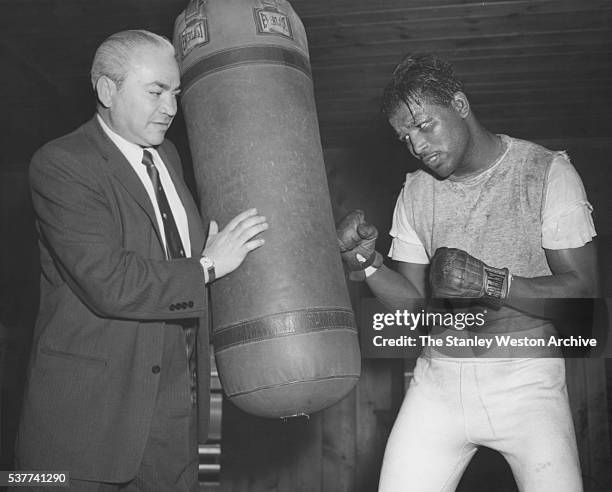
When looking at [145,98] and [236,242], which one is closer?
[236,242]

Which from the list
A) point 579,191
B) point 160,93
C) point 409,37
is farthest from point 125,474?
point 409,37

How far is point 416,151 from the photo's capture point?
2416 mm

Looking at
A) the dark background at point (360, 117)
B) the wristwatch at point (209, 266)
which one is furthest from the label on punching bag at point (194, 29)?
the dark background at point (360, 117)

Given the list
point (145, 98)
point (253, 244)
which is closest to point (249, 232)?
point (253, 244)

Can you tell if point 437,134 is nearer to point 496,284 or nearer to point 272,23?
point 496,284

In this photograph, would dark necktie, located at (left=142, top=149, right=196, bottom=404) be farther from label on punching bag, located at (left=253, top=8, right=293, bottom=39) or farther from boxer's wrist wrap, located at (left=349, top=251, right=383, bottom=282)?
boxer's wrist wrap, located at (left=349, top=251, right=383, bottom=282)

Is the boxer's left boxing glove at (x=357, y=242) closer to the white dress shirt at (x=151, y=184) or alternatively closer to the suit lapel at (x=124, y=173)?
the white dress shirt at (x=151, y=184)

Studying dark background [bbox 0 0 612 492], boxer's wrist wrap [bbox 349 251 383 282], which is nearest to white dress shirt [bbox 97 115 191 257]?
boxer's wrist wrap [bbox 349 251 383 282]

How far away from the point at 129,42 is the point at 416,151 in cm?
94

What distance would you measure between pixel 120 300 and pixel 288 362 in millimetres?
453

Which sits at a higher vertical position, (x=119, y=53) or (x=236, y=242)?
(x=119, y=53)

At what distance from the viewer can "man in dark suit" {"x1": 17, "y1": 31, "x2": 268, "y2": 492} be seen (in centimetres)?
189

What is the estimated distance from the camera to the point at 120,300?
1893 millimetres

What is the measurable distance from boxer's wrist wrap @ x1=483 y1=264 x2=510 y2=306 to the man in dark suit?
0.72 m
